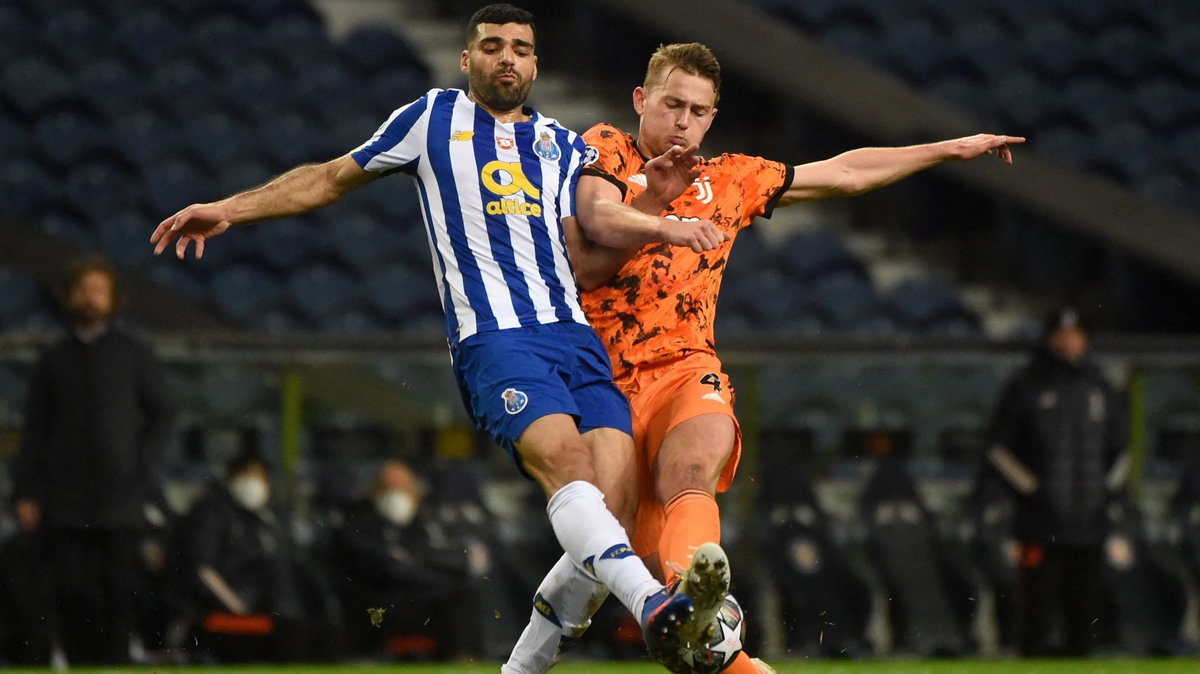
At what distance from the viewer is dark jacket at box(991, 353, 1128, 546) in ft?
29.8

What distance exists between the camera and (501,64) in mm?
5188

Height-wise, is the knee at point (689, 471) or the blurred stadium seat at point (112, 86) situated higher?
the blurred stadium seat at point (112, 86)

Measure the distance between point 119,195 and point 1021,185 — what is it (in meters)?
6.78

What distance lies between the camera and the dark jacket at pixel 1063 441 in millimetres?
9070

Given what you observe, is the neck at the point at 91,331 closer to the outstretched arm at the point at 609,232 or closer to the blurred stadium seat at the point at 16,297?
the blurred stadium seat at the point at 16,297

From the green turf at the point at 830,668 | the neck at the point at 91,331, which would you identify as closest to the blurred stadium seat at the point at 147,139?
the neck at the point at 91,331

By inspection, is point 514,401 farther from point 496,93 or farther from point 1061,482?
point 1061,482

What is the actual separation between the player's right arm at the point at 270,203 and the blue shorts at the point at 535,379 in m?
0.61

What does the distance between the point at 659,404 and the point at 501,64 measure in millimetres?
1133

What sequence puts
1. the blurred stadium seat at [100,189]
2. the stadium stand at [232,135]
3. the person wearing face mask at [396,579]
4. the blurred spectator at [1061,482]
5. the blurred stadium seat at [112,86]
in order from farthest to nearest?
the blurred stadium seat at [112,86] < the blurred stadium seat at [100,189] < the stadium stand at [232,135] < the blurred spectator at [1061,482] < the person wearing face mask at [396,579]

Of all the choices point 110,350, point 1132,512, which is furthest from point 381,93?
point 1132,512

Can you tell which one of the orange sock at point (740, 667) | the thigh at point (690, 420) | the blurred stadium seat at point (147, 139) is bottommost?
the orange sock at point (740, 667)

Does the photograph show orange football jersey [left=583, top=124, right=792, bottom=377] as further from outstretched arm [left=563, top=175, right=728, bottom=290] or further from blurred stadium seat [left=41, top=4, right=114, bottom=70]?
blurred stadium seat [left=41, top=4, right=114, bottom=70]

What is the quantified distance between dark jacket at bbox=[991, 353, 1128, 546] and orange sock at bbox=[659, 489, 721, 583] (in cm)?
455
